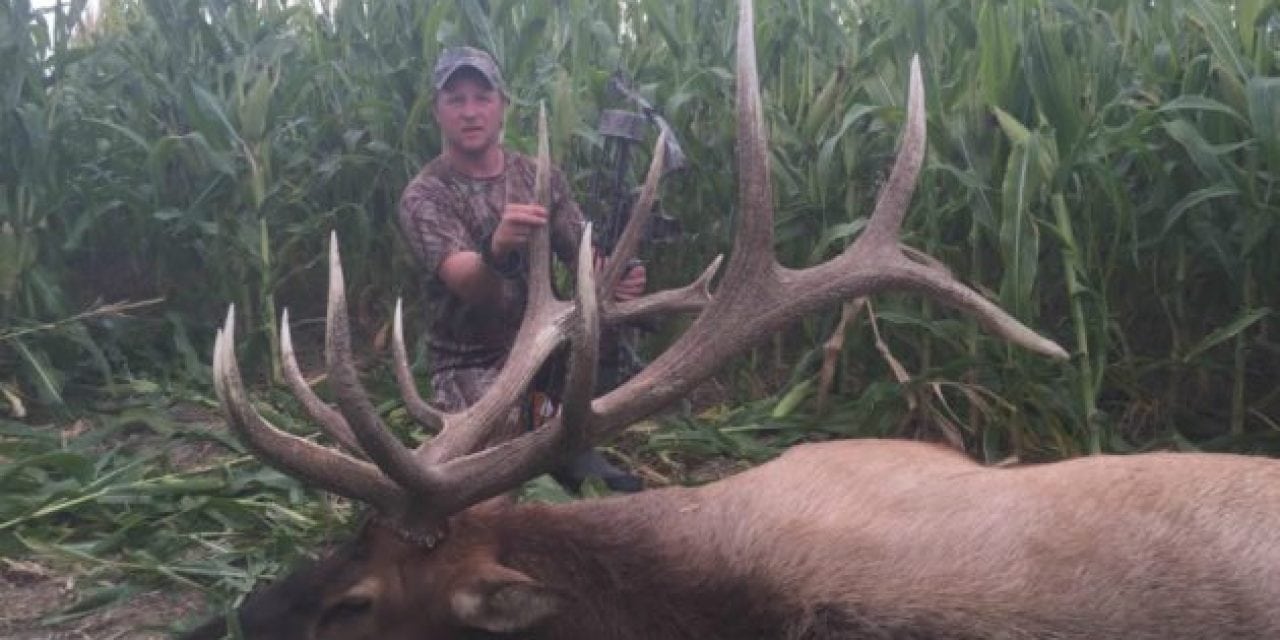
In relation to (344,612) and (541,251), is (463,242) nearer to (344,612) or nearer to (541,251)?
(541,251)

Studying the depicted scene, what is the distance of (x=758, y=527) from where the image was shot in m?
2.85

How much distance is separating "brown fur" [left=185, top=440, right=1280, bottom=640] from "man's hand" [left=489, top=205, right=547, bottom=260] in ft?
3.30

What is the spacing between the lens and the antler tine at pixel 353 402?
2.66 meters

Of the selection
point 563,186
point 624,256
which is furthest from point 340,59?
point 624,256

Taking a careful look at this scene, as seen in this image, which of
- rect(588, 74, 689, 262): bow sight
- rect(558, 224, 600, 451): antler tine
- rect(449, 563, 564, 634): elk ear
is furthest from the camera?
rect(588, 74, 689, 262): bow sight

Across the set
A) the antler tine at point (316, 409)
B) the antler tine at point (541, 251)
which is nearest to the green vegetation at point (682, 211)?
the antler tine at point (316, 409)

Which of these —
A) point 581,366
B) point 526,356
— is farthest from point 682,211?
point 581,366

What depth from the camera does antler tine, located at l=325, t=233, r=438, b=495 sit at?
2.66m

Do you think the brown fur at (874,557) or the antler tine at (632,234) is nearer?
the brown fur at (874,557)

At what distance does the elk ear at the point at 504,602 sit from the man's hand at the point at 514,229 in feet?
4.37

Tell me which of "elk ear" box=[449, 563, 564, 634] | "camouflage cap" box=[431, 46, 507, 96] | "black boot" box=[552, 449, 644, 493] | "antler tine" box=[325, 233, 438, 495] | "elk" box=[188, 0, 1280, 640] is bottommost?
"black boot" box=[552, 449, 644, 493]

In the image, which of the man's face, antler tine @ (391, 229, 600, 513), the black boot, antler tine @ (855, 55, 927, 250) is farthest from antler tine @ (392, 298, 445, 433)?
the man's face

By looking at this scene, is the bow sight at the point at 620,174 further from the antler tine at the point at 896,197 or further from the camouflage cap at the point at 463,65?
the antler tine at the point at 896,197

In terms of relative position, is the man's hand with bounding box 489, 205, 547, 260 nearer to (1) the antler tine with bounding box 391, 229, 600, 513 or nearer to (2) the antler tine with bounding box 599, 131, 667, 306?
(2) the antler tine with bounding box 599, 131, 667, 306
